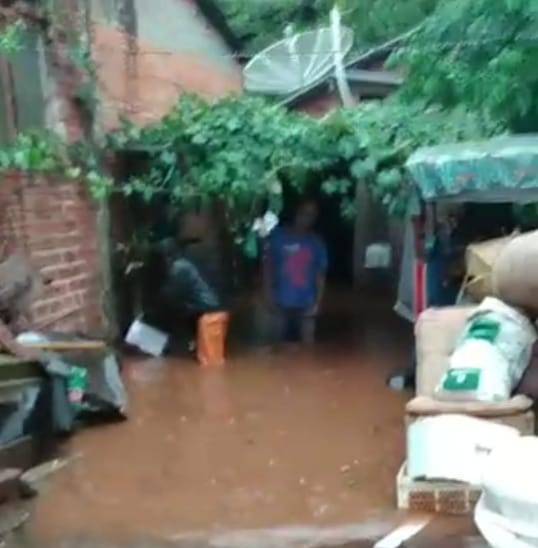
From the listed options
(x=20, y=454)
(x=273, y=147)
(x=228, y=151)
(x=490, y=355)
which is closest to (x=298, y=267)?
(x=273, y=147)

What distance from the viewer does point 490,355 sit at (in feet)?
22.7

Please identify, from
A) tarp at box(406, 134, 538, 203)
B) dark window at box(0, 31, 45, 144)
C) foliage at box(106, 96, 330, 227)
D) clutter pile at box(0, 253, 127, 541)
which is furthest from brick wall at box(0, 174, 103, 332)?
tarp at box(406, 134, 538, 203)

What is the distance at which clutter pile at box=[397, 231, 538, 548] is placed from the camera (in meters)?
5.06

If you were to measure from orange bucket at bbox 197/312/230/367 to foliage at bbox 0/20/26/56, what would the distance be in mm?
3022

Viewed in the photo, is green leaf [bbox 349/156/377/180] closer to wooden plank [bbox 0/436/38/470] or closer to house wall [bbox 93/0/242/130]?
house wall [bbox 93/0/242/130]

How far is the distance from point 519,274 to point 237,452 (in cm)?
213

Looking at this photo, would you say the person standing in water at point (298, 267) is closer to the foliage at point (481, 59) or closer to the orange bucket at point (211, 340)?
the orange bucket at point (211, 340)

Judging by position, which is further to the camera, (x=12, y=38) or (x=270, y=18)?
(x=270, y=18)

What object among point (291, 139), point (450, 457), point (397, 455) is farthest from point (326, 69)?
point (450, 457)

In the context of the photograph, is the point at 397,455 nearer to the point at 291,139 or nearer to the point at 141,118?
the point at 291,139

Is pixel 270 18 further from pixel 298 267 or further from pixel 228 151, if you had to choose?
pixel 228 151

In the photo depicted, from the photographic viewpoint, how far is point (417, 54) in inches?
403

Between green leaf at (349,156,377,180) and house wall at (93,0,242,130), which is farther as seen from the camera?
house wall at (93,0,242,130)

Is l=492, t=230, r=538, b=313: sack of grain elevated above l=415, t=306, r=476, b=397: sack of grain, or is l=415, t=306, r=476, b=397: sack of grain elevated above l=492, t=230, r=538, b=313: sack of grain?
l=492, t=230, r=538, b=313: sack of grain
